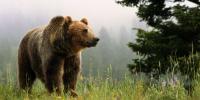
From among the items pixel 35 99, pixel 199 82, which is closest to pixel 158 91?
pixel 199 82

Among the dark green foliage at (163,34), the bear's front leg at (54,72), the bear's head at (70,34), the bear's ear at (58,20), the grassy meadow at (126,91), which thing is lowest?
the dark green foliage at (163,34)

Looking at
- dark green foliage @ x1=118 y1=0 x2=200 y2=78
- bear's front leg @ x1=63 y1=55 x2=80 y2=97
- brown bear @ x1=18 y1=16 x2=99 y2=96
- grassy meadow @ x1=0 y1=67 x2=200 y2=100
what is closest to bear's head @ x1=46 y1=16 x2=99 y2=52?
brown bear @ x1=18 y1=16 x2=99 y2=96

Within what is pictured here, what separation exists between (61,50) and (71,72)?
0.43m

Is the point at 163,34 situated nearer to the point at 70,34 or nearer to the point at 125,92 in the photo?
the point at 70,34

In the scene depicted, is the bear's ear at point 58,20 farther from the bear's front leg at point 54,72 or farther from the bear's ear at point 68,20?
the bear's front leg at point 54,72

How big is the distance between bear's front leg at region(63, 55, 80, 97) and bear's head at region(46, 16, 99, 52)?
0.72 ft

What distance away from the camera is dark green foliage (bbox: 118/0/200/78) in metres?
18.5

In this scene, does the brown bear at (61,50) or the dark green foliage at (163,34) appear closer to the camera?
the brown bear at (61,50)

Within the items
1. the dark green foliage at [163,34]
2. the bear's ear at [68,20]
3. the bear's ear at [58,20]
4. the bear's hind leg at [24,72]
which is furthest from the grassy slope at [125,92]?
the dark green foliage at [163,34]

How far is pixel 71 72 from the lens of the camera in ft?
33.7

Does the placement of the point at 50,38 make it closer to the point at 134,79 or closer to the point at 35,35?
the point at 35,35

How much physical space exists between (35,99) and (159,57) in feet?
35.5

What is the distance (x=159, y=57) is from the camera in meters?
18.9

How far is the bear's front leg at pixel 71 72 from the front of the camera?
1021cm
